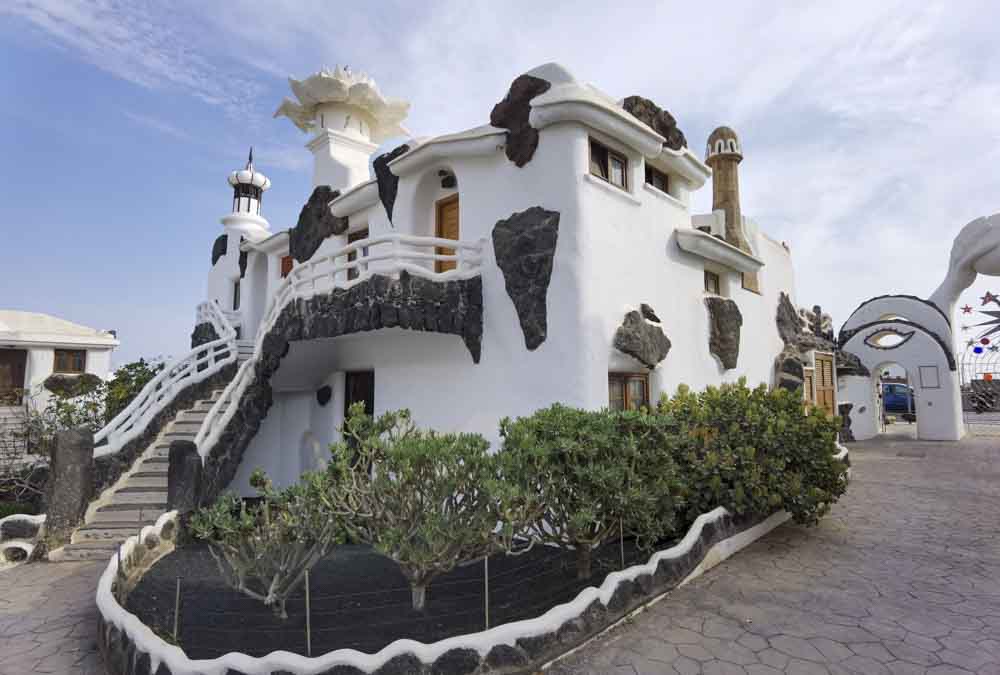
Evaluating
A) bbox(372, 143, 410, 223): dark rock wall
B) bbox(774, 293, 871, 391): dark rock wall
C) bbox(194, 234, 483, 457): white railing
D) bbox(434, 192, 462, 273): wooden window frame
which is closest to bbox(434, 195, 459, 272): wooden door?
bbox(434, 192, 462, 273): wooden window frame

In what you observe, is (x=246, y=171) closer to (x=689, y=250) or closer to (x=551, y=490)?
(x=689, y=250)

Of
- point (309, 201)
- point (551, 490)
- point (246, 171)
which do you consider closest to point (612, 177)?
point (551, 490)

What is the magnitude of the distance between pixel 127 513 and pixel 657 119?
12809 millimetres

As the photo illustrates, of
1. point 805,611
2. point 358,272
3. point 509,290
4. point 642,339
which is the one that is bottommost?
point 805,611

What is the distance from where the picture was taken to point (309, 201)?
15977mm

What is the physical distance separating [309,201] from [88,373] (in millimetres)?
17475

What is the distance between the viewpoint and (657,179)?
12164 millimetres

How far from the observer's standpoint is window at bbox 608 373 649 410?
986 cm

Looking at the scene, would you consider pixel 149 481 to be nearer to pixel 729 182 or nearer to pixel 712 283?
pixel 712 283

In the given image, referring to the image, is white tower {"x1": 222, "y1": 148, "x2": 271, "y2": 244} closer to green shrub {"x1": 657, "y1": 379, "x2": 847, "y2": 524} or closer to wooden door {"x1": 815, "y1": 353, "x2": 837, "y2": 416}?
green shrub {"x1": 657, "y1": 379, "x2": 847, "y2": 524}

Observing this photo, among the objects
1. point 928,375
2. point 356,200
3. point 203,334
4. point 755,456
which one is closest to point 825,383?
point 928,375

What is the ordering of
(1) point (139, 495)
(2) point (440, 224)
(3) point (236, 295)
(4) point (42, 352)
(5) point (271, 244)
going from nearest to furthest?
1. (1) point (139, 495)
2. (2) point (440, 224)
3. (5) point (271, 244)
4. (3) point (236, 295)
5. (4) point (42, 352)

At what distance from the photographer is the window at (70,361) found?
24891 mm

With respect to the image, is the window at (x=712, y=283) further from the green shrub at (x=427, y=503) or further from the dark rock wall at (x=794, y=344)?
the green shrub at (x=427, y=503)
